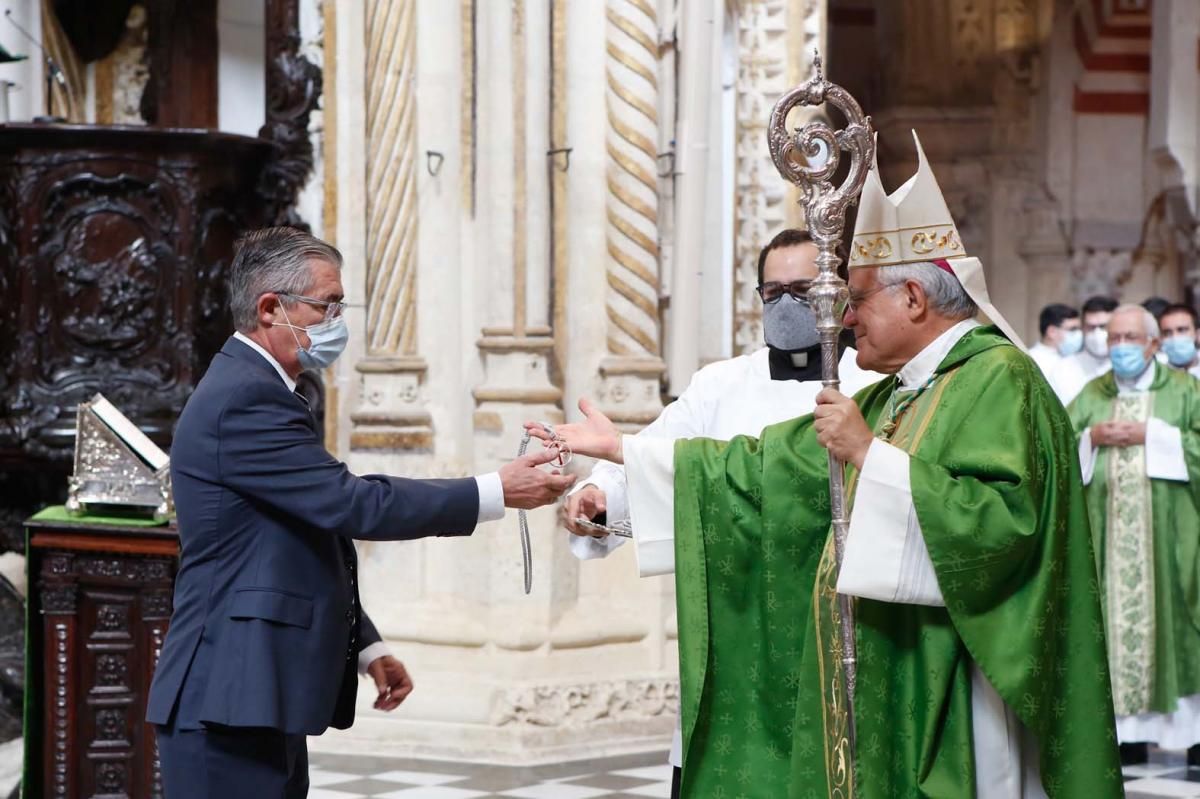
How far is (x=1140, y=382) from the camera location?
7688mm

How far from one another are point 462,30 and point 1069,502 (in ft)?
15.4

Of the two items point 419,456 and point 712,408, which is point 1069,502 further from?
point 419,456

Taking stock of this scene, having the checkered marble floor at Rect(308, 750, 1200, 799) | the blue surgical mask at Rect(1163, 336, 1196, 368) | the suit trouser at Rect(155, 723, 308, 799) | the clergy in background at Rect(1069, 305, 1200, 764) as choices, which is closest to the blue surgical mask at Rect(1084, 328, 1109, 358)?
the blue surgical mask at Rect(1163, 336, 1196, 368)

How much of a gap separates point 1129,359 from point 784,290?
12.6 feet

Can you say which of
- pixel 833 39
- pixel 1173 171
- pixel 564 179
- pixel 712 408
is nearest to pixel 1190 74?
pixel 1173 171

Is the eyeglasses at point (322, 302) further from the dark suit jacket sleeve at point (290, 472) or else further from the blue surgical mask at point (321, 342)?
the dark suit jacket sleeve at point (290, 472)

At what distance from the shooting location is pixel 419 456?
7.47 m

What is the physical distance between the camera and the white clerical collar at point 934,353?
130 inches

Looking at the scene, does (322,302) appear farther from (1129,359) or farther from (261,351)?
(1129,359)

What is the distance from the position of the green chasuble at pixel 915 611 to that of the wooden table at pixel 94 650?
2.24 m

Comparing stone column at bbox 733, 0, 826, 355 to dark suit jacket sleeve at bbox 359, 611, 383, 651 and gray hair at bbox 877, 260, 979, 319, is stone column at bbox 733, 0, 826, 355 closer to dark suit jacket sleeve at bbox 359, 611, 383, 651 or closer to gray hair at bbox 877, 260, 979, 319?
dark suit jacket sleeve at bbox 359, 611, 383, 651

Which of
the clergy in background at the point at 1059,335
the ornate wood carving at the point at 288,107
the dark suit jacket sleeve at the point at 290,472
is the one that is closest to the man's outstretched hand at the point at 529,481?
the dark suit jacket sleeve at the point at 290,472

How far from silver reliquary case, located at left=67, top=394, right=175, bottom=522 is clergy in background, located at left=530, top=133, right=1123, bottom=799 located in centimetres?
223

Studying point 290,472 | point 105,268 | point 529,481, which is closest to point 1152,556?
point 105,268
